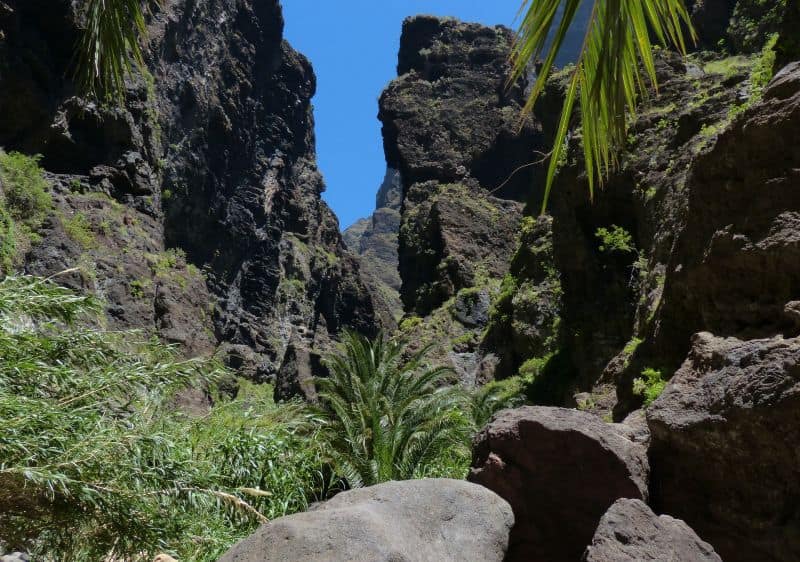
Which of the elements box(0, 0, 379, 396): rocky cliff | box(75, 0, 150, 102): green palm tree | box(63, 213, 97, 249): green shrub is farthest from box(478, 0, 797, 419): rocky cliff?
box(63, 213, 97, 249): green shrub

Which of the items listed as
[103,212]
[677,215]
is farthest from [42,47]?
[677,215]

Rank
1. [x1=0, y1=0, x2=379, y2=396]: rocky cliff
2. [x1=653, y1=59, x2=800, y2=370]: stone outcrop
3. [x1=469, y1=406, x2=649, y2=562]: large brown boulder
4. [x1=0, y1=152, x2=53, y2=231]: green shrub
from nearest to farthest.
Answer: [x1=469, y1=406, x2=649, y2=562]: large brown boulder, [x1=653, y1=59, x2=800, y2=370]: stone outcrop, [x1=0, y1=152, x2=53, y2=231]: green shrub, [x1=0, y1=0, x2=379, y2=396]: rocky cliff

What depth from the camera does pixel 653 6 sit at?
1.56 m

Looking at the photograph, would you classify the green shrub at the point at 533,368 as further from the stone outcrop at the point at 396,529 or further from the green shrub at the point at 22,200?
the stone outcrop at the point at 396,529

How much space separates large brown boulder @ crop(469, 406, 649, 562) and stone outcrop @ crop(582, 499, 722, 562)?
2.60 feet

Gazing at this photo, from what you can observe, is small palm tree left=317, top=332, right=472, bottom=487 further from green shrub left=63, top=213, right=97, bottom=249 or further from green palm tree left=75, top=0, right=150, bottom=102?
green shrub left=63, top=213, right=97, bottom=249

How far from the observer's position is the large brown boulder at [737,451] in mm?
3949

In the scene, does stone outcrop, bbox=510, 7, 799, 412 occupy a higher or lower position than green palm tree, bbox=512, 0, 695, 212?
higher

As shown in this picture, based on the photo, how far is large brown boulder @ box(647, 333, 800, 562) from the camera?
3.95 m

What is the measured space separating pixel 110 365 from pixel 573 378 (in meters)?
12.6

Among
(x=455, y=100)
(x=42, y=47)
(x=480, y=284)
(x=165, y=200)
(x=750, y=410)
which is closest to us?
(x=750, y=410)

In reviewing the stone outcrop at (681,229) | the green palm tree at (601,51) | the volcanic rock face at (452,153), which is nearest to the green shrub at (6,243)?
the stone outcrop at (681,229)

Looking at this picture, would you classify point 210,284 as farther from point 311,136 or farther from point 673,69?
point 673,69

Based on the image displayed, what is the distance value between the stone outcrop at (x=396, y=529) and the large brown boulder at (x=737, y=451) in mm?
1255
